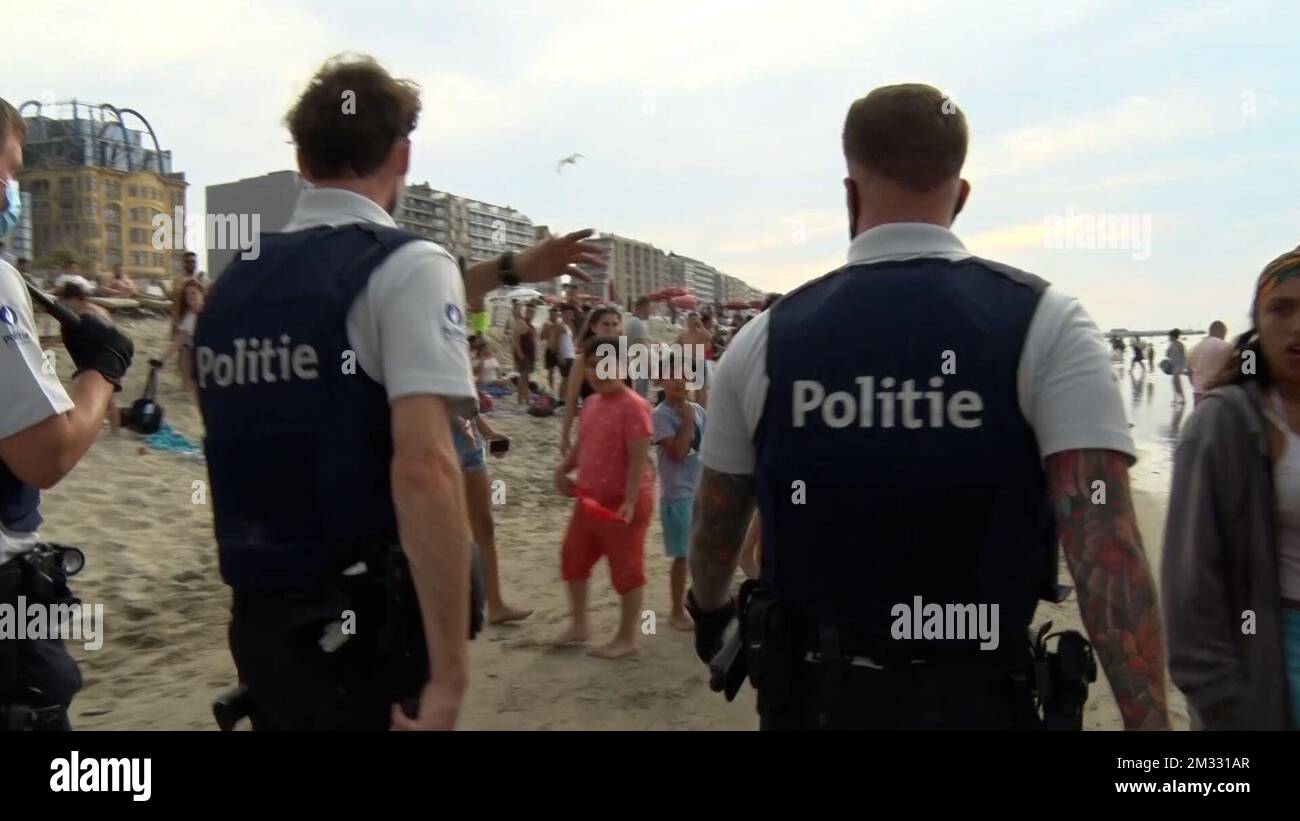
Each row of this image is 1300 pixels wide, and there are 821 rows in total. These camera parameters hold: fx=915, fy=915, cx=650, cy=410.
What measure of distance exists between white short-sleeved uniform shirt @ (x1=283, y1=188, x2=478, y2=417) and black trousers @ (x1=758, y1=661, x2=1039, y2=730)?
91 cm

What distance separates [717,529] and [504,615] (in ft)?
13.1

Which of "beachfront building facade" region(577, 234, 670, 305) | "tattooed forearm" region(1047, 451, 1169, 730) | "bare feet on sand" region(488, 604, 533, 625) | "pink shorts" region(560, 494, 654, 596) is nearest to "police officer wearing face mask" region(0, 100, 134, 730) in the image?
"tattooed forearm" region(1047, 451, 1169, 730)

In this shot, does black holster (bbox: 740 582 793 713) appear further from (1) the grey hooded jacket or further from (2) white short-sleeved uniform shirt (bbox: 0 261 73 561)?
(2) white short-sleeved uniform shirt (bbox: 0 261 73 561)

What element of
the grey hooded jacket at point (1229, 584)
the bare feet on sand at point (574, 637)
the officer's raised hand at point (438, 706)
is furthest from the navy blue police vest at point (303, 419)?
the bare feet on sand at point (574, 637)

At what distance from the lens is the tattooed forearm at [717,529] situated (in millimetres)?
2025

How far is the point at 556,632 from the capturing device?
5621mm

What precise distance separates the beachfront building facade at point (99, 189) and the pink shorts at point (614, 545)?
28.8 metres

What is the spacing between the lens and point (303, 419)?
70.5 inches

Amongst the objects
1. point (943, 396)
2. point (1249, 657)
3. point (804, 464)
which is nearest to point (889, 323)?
point (943, 396)

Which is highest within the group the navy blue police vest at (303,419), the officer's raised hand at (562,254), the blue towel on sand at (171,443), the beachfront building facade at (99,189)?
the beachfront building facade at (99,189)

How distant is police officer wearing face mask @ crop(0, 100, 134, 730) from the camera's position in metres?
Result: 1.99

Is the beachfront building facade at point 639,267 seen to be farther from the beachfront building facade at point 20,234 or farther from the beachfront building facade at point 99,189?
the beachfront building facade at point 20,234

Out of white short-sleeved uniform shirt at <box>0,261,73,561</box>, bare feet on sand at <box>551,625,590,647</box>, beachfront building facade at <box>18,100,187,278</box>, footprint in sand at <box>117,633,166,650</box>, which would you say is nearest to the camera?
white short-sleeved uniform shirt at <box>0,261,73,561</box>
